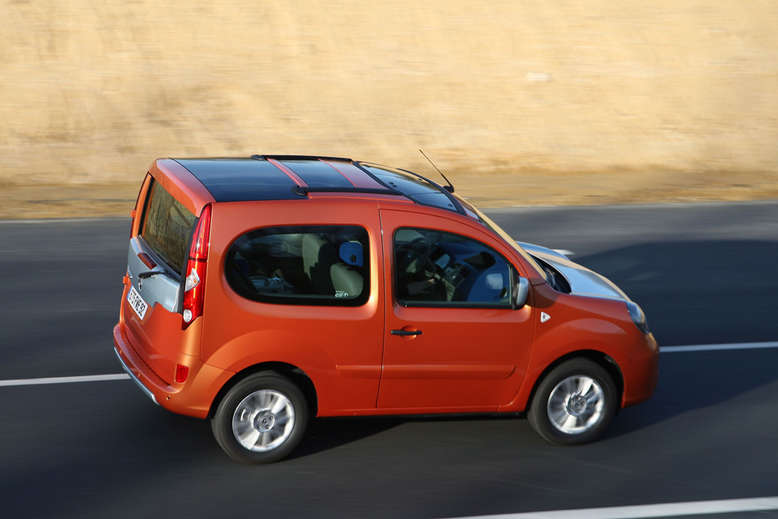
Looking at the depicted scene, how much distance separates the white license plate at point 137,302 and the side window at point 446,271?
1.61 metres

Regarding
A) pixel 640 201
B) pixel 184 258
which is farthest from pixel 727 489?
pixel 640 201

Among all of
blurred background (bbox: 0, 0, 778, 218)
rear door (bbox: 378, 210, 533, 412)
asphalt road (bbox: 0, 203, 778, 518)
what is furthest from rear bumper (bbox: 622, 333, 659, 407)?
blurred background (bbox: 0, 0, 778, 218)

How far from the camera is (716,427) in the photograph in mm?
7207

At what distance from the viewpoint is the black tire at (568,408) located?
6586 mm

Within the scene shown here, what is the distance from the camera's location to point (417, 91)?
23.9 metres

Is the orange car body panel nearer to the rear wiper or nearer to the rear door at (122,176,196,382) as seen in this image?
the rear door at (122,176,196,382)

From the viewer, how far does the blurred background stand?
20.4 m

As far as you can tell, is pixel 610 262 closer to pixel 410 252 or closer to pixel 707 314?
pixel 707 314

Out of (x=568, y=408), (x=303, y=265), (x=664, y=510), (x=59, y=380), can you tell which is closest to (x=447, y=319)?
(x=303, y=265)

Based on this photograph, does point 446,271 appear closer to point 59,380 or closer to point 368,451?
Result: point 368,451

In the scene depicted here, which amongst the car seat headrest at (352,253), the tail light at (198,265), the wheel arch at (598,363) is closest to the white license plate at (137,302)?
the tail light at (198,265)

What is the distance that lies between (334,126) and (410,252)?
16348mm

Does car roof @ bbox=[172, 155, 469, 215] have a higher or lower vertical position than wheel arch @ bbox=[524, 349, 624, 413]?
higher

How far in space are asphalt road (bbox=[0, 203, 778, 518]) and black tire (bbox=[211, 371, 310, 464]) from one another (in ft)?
0.39
